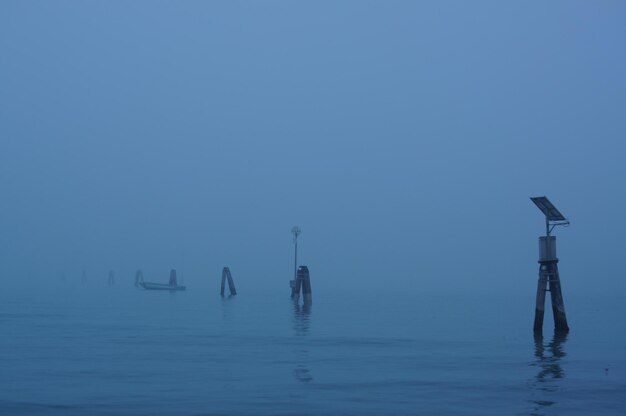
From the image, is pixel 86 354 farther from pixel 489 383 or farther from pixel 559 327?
pixel 559 327

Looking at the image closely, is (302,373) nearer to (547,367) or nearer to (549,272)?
(547,367)

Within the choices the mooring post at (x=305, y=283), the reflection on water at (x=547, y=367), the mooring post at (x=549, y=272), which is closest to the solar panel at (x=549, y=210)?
the mooring post at (x=549, y=272)

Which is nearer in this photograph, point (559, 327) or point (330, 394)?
point (330, 394)

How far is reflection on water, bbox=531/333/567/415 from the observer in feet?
46.6

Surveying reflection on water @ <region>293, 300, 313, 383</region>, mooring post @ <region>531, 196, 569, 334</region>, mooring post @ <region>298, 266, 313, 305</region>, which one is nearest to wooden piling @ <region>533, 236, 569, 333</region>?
mooring post @ <region>531, 196, 569, 334</region>

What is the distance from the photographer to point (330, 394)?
570 inches

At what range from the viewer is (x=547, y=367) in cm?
1948

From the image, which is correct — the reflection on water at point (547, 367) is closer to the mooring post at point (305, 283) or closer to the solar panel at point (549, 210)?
the solar panel at point (549, 210)

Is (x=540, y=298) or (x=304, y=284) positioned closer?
(x=540, y=298)

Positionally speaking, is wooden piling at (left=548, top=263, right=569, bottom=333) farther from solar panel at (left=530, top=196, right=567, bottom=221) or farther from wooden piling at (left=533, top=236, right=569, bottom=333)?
solar panel at (left=530, top=196, right=567, bottom=221)

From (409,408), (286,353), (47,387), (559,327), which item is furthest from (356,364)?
(559,327)

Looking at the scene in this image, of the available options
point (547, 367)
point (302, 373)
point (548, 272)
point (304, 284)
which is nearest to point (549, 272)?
point (548, 272)

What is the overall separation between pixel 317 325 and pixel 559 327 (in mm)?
10969

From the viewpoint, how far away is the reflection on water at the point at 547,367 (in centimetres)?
1421
